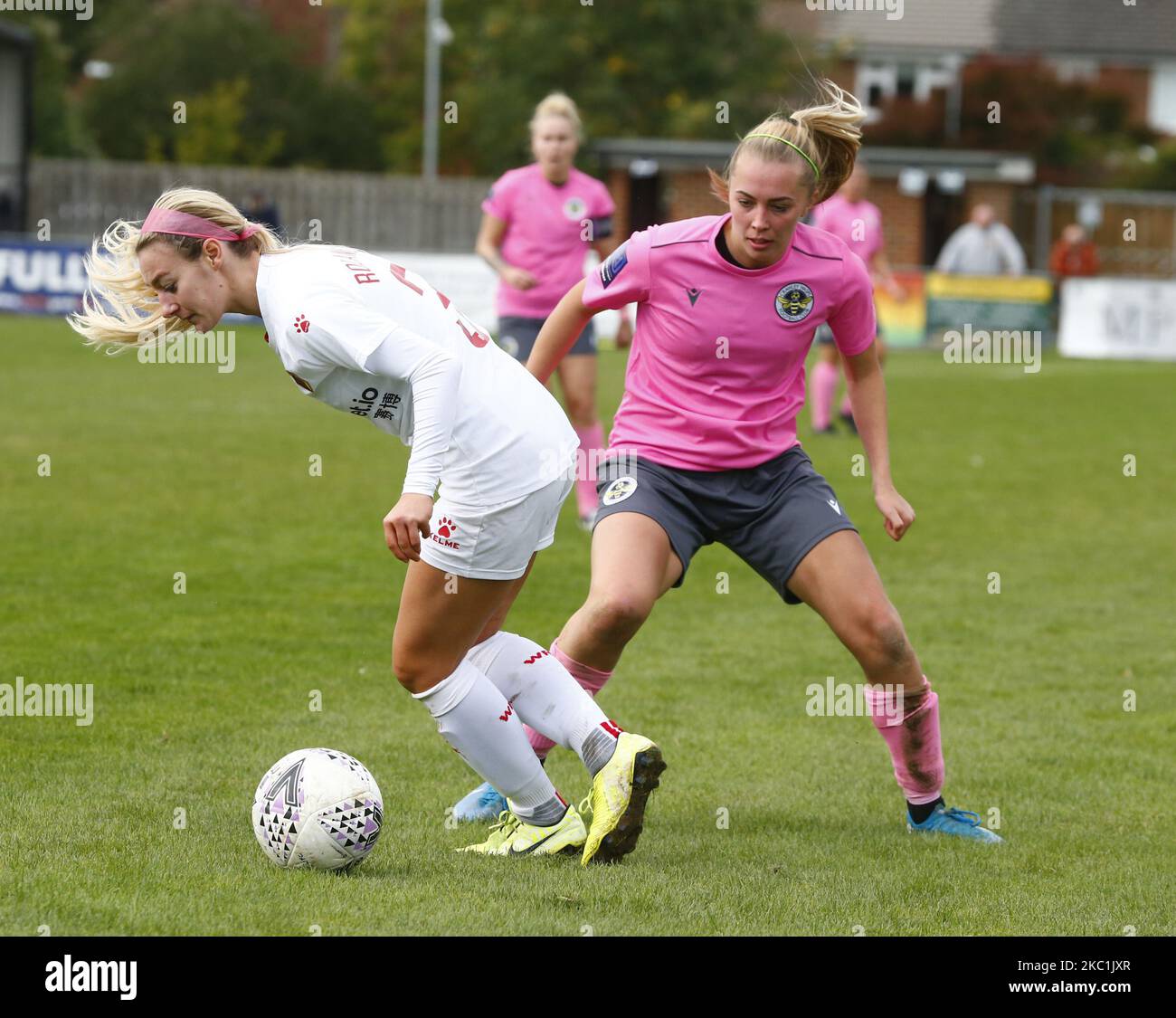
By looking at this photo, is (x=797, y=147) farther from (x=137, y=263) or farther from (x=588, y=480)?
(x=588, y=480)

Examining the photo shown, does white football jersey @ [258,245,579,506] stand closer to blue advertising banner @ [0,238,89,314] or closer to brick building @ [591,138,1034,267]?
blue advertising banner @ [0,238,89,314]

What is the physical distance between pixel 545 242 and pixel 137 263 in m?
6.48

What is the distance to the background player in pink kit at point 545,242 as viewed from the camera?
34.9 feet

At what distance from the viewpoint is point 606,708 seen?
6.84 m

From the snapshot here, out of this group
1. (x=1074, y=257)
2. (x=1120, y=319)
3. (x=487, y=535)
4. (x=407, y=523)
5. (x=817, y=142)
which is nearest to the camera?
(x=407, y=523)

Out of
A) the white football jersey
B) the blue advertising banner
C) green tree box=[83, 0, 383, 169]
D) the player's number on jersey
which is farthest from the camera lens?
green tree box=[83, 0, 383, 169]

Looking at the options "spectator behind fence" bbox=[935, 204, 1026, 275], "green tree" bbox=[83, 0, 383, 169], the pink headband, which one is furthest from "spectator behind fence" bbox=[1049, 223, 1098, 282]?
the pink headband

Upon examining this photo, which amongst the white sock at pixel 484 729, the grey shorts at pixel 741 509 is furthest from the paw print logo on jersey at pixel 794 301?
the white sock at pixel 484 729

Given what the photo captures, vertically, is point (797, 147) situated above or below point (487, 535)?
above

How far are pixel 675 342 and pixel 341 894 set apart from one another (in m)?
1.88

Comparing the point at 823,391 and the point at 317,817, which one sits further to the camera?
the point at 823,391

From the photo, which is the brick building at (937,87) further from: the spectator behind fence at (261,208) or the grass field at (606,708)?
the grass field at (606,708)

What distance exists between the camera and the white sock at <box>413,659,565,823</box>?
4.72 m

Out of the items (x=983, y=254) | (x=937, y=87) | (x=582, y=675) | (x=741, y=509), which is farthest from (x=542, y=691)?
(x=937, y=87)
